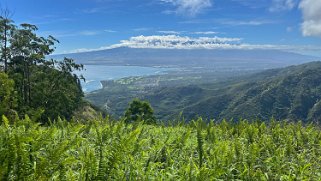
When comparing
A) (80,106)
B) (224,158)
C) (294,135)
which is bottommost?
(80,106)

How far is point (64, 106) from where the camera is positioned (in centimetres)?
5066

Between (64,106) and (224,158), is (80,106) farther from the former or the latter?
(224,158)

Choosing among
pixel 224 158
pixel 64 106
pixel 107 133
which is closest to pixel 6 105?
pixel 64 106

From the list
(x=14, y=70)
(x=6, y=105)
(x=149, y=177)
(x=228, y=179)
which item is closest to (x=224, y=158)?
(x=228, y=179)

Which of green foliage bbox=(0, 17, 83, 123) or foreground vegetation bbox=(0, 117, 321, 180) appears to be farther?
green foliage bbox=(0, 17, 83, 123)

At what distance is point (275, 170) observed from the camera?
5.62 metres

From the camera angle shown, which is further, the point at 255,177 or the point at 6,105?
the point at 6,105

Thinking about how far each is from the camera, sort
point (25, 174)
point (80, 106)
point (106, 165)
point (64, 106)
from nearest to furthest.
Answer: point (25, 174) < point (106, 165) < point (64, 106) < point (80, 106)

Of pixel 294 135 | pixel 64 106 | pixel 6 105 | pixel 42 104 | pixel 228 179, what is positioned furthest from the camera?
pixel 64 106

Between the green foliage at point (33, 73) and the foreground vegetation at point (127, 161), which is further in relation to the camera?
the green foliage at point (33, 73)

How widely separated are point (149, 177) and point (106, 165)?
0.56 meters

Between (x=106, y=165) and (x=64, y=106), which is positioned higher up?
(x=106, y=165)

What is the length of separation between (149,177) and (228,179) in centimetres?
131

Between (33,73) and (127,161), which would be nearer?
(127,161)
